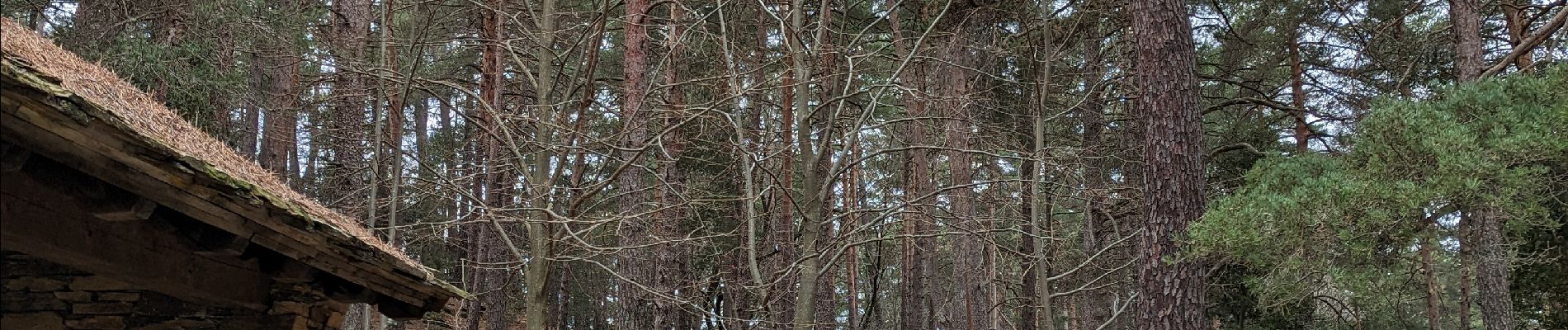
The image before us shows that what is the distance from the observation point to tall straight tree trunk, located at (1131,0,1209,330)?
324 inches

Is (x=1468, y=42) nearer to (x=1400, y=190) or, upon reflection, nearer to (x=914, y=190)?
(x=1400, y=190)

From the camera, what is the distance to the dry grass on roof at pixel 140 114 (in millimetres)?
3967

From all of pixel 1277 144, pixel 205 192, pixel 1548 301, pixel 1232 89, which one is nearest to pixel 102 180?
pixel 205 192

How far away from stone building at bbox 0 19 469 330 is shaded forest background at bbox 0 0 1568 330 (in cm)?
204

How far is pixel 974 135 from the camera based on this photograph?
1101 cm

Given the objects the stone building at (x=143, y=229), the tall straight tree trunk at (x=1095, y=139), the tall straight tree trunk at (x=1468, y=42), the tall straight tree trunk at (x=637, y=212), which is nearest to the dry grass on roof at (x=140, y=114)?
the stone building at (x=143, y=229)

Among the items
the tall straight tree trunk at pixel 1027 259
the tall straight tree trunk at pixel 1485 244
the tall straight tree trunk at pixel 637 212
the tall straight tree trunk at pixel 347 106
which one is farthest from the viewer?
the tall straight tree trunk at pixel 1027 259

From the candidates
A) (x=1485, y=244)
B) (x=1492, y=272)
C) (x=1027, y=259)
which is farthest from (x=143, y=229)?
(x=1492, y=272)

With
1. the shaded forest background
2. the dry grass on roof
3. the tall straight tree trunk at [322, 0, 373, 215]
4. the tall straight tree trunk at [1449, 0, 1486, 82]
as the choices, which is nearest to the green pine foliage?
the shaded forest background

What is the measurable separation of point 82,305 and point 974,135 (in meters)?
8.49

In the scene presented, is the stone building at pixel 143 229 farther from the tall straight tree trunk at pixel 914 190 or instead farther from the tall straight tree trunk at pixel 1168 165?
the tall straight tree trunk at pixel 1168 165

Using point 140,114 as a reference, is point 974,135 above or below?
above

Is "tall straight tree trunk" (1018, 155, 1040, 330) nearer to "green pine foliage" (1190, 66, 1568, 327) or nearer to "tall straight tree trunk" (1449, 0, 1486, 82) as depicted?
"green pine foliage" (1190, 66, 1568, 327)

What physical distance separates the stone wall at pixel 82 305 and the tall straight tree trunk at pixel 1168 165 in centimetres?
699
